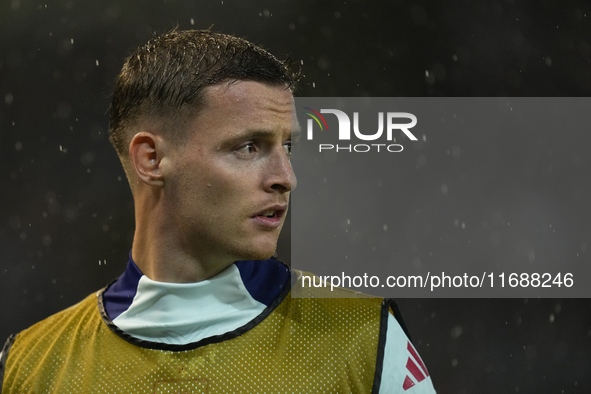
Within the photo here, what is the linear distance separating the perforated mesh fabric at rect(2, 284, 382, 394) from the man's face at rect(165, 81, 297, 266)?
0.23 m

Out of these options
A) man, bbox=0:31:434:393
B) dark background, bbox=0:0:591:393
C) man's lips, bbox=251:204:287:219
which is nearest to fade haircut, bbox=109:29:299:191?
man, bbox=0:31:434:393

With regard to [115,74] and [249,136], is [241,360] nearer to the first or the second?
[249,136]

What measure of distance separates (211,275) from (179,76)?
18.9 inches

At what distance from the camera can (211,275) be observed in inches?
60.6

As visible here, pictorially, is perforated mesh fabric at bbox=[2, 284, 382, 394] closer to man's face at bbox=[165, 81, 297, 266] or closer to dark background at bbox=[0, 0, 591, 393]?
man's face at bbox=[165, 81, 297, 266]

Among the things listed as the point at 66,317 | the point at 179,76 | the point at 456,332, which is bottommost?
the point at 66,317

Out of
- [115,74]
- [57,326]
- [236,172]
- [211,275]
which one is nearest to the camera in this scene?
[236,172]

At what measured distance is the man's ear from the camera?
1.48 m

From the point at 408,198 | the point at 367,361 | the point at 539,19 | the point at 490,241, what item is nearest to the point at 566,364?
the point at 490,241

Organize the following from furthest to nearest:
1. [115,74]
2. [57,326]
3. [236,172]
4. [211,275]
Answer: [115,74], [57,326], [211,275], [236,172]

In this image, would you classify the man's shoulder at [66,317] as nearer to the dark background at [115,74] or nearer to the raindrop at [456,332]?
the dark background at [115,74]

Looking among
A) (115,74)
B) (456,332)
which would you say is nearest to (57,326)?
(115,74)

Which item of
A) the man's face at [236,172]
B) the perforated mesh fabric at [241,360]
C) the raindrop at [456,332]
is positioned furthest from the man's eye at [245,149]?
the raindrop at [456,332]

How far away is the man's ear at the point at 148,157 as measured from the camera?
148 cm
